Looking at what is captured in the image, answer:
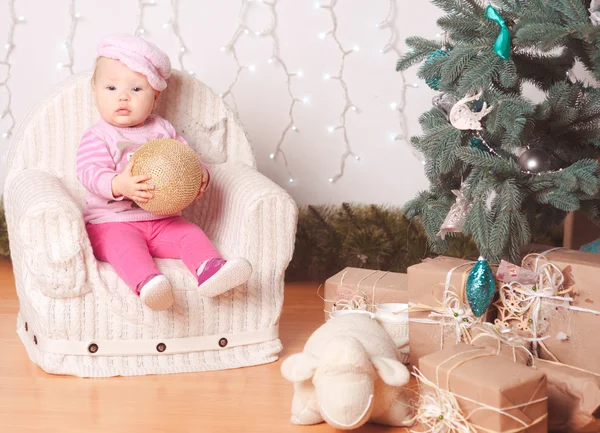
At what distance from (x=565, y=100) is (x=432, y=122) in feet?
1.07

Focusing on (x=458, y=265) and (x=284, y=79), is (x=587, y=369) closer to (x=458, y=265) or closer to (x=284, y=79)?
(x=458, y=265)

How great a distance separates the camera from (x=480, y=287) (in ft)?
5.61

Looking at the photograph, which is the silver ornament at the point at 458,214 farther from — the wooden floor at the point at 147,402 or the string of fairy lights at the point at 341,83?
the string of fairy lights at the point at 341,83

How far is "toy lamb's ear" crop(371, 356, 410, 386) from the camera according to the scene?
1511mm

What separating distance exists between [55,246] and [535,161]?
113cm

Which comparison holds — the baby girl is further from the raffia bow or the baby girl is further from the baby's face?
the raffia bow

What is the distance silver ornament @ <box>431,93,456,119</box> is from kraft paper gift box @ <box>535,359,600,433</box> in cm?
68

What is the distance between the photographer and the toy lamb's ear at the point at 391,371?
1.51 m

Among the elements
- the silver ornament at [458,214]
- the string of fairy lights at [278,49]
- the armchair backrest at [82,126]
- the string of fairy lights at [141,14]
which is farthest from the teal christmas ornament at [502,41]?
the string of fairy lights at [141,14]

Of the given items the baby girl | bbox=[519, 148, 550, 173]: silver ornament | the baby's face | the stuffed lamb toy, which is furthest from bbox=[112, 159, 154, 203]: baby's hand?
bbox=[519, 148, 550, 173]: silver ornament

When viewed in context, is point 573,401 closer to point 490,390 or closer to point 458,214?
point 490,390

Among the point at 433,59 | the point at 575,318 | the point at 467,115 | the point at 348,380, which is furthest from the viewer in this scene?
the point at 433,59

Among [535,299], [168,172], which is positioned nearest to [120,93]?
[168,172]

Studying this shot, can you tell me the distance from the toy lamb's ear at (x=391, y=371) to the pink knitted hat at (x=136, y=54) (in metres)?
1.01
